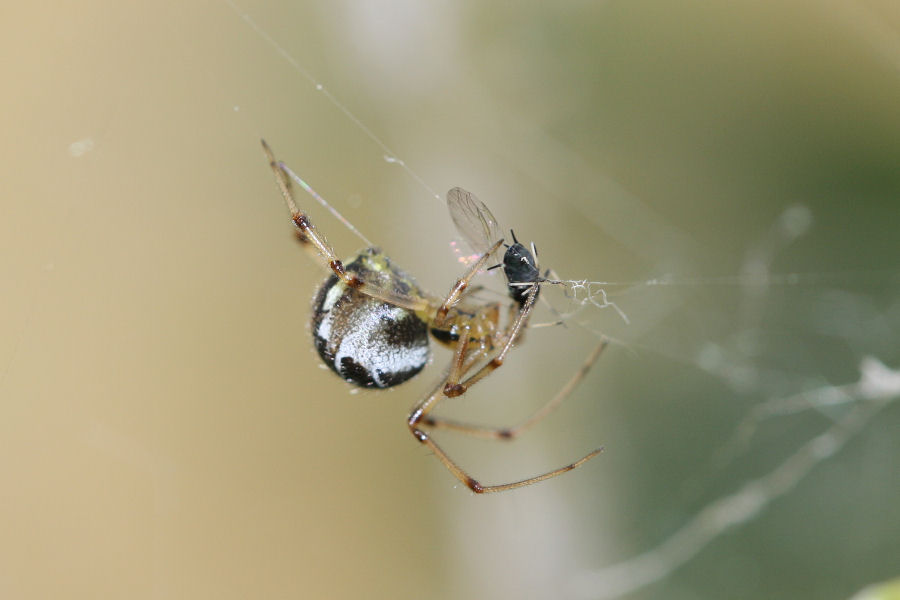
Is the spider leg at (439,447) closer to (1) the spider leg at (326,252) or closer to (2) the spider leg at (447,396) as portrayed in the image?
(2) the spider leg at (447,396)

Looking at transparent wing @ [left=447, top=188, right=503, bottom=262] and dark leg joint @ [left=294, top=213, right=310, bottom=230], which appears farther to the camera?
dark leg joint @ [left=294, top=213, right=310, bottom=230]

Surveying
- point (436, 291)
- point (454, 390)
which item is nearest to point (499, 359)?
point (454, 390)

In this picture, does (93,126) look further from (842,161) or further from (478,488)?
(842,161)

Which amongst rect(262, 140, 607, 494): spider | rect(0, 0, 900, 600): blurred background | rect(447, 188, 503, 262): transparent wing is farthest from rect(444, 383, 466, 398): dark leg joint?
rect(0, 0, 900, 600): blurred background

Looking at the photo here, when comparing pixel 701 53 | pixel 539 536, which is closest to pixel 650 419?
pixel 539 536

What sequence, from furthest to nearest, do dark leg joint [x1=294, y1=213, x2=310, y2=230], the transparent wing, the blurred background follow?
1. the blurred background
2. dark leg joint [x1=294, y1=213, x2=310, y2=230]
3. the transparent wing

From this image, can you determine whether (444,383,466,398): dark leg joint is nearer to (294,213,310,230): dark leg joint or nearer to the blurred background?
(294,213,310,230): dark leg joint
